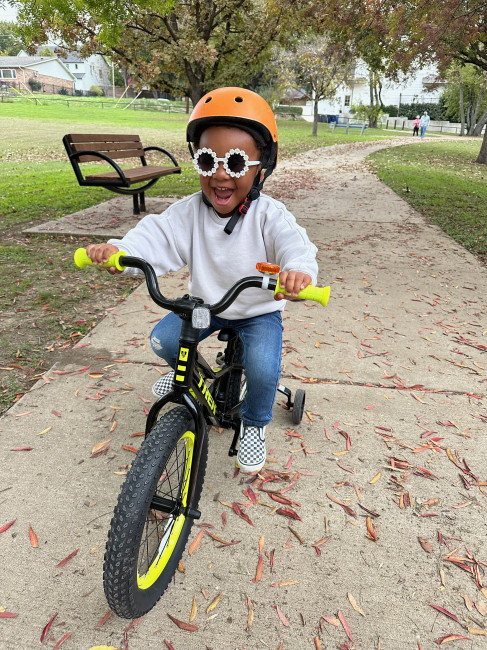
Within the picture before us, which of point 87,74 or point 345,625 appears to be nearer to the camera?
point 345,625

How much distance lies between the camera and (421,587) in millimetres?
1875

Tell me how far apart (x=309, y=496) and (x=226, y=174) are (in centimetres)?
152

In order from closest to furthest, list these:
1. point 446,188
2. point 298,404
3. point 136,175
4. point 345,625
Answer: point 345,625
point 298,404
point 136,175
point 446,188

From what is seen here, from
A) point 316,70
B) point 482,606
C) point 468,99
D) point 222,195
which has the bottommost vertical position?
point 482,606

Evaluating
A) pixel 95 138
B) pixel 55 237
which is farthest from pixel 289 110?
pixel 55 237

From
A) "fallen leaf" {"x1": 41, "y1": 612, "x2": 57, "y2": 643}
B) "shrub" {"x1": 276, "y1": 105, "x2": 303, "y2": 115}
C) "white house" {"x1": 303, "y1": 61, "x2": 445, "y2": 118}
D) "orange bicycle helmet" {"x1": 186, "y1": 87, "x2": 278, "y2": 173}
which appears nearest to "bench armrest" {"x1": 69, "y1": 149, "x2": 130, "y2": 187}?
"orange bicycle helmet" {"x1": 186, "y1": 87, "x2": 278, "y2": 173}

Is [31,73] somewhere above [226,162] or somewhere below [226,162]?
above

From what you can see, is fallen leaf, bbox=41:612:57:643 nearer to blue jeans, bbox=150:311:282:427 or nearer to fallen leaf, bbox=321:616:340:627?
fallen leaf, bbox=321:616:340:627

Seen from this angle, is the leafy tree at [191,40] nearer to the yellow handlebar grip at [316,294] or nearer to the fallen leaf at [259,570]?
the yellow handlebar grip at [316,294]

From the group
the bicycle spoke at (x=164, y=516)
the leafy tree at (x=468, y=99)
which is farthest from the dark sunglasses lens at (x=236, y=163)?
the leafy tree at (x=468, y=99)

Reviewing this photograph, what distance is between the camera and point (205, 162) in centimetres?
196

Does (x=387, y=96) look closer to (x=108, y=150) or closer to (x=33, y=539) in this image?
(x=108, y=150)

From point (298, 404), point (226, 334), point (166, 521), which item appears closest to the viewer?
point (166, 521)

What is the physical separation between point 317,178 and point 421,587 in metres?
10.9
